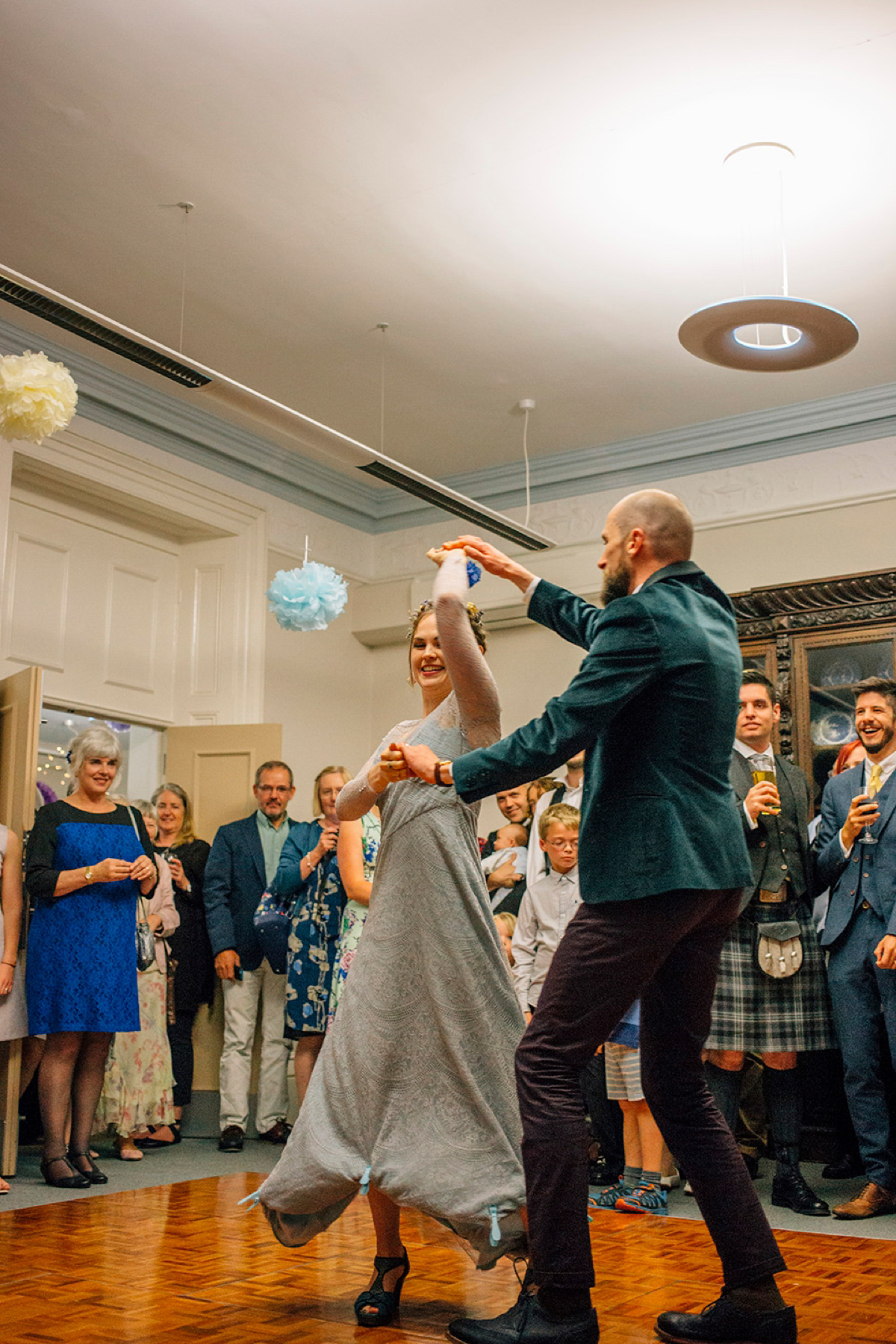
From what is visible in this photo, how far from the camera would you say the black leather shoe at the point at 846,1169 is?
4.19 meters

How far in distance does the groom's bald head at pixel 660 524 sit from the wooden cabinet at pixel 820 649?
3544 millimetres

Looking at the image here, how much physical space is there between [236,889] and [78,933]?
128 cm

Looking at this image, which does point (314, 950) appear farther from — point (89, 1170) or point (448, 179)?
point (448, 179)

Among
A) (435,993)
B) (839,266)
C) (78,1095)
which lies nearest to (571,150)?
(839,266)

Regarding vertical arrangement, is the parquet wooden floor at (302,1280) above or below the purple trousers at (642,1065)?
below

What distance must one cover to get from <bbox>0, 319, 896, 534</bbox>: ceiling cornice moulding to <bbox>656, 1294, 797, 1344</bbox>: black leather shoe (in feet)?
15.7

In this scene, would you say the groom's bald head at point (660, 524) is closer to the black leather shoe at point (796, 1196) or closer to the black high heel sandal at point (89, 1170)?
the black leather shoe at point (796, 1196)

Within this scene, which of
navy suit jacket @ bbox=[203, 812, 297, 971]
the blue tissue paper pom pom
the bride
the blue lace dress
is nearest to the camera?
the bride

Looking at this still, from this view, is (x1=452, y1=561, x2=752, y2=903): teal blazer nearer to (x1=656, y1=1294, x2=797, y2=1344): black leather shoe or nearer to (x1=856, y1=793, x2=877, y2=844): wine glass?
(x1=656, y1=1294, x2=797, y2=1344): black leather shoe

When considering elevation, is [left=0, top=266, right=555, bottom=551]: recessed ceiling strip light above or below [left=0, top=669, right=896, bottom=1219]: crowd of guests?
above

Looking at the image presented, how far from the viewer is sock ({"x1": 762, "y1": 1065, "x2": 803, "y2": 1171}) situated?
364cm

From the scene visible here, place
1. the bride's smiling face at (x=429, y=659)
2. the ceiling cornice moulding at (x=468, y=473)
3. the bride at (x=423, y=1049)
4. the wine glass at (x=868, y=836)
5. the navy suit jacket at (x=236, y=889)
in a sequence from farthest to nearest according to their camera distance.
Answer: the ceiling cornice moulding at (x=468, y=473), the navy suit jacket at (x=236, y=889), the wine glass at (x=868, y=836), the bride's smiling face at (x=429, y=659), the bride at (x=423, y=1049)

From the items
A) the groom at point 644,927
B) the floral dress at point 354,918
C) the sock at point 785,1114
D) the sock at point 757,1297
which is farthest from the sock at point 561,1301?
the sock at point 785,1114

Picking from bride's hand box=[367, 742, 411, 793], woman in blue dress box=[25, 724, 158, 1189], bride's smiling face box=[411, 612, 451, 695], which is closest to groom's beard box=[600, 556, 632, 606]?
bride's smiling face box=[411, 612, 451, 695]
